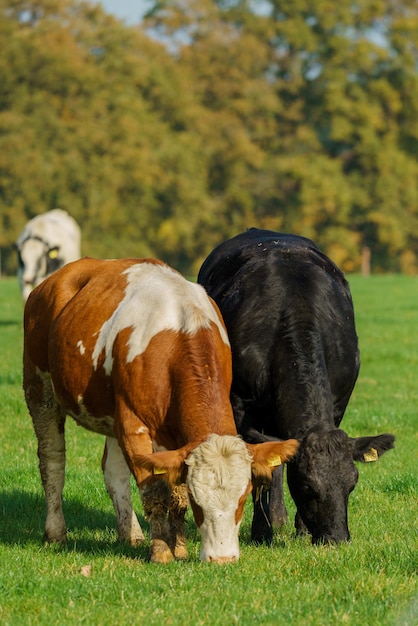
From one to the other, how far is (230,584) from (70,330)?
90.0 inches

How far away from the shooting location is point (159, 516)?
6.73 meters

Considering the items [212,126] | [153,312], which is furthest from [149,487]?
[212,126]

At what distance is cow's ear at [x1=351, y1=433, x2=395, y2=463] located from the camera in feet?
23.5

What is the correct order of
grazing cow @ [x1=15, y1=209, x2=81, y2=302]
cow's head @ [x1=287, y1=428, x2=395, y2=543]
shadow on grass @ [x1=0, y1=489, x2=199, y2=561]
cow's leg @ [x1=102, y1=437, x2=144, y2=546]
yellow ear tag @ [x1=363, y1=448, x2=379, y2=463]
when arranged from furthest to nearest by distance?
1. grazing cow @ [x1=15, y1=209, x2=81, y2=302]
2. cow's leg @ [x1=102, y1=437, x2=144, y2=546]
3. shadow on grass @ [x1=0, y1=489, x2=199, y2=561]
4. yellow ear tag @ [x1=363, y1=448, x2=379, y2=463]
5. cow's head @ [x1=287, y1=428, x2=395, y2=543]

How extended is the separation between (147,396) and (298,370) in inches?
53.2

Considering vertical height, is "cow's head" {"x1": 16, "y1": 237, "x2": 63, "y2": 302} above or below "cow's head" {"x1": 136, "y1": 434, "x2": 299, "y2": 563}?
below

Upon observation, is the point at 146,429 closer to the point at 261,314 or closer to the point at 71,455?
the point at 261,314

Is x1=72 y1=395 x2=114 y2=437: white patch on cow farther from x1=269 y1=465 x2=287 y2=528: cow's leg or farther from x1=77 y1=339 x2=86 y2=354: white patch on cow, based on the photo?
x1=269 y1=465 x2=287 y2=528: cow's leg

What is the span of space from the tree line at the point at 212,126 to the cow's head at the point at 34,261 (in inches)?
1134

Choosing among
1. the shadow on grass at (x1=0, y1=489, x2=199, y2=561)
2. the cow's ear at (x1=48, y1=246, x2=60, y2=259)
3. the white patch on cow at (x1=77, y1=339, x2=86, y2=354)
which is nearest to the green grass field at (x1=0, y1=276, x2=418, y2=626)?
the shadow on grass at (x1=0, y1=489, x2=199, y2=561)

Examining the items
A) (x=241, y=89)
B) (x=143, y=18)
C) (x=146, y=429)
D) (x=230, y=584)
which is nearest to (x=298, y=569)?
(x=230, y=584)

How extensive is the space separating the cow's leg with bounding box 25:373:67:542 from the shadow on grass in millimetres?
330

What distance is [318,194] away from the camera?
60938 mm

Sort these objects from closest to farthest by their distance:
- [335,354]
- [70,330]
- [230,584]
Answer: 1. [230,584]
2. [70,330]
3. [335,354]
